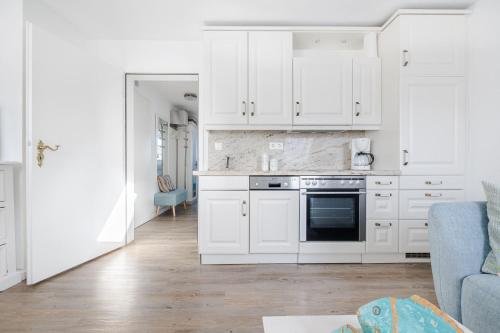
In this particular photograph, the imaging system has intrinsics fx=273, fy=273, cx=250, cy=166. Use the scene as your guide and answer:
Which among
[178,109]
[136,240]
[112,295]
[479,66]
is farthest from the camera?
[178,109]

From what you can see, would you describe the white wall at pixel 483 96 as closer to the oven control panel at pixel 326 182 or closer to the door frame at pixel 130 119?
the oven control panel at pixel 326 182

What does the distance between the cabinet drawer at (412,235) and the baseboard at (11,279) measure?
3399 millimetres

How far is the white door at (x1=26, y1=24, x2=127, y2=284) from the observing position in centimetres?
Result: 223

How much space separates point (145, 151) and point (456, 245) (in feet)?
15.7

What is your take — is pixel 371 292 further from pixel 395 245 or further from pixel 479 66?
pixel 479 66

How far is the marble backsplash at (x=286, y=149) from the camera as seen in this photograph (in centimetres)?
327

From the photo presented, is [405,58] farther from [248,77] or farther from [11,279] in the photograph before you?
[11,279]

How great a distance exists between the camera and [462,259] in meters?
1.27

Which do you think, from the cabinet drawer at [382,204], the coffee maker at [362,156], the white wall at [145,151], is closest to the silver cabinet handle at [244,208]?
the cabinet drawer at [382,204]

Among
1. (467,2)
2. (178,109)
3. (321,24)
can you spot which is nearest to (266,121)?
(321,24)

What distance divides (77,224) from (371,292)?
267 centimetres

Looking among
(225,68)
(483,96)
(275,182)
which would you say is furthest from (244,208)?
(483,96)

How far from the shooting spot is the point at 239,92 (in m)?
2.90

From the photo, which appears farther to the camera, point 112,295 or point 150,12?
point 150,12
